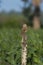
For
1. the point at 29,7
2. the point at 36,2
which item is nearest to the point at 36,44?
the point at 36,2

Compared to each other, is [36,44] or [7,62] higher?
[36,44]

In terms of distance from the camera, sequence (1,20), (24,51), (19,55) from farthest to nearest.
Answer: (1,20) → (19,55) → (24,51)

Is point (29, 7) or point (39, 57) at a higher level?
point (29, 7)

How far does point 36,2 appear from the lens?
86.0ft

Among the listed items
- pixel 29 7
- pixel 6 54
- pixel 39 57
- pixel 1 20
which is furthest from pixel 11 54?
pixel 1 20

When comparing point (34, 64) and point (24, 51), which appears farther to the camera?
point (34, 64)

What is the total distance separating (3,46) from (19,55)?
41 cm

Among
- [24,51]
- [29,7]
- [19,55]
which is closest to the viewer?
[24,51]

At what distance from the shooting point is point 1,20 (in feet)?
111

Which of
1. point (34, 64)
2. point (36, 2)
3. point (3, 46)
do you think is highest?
point (36, 2)

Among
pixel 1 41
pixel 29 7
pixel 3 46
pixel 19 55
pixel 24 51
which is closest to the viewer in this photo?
pixel 24 51

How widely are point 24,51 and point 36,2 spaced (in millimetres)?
22792

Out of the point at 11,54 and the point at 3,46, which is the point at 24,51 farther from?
the point at 3,46

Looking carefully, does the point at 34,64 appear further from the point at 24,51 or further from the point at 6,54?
the point at 24,51
